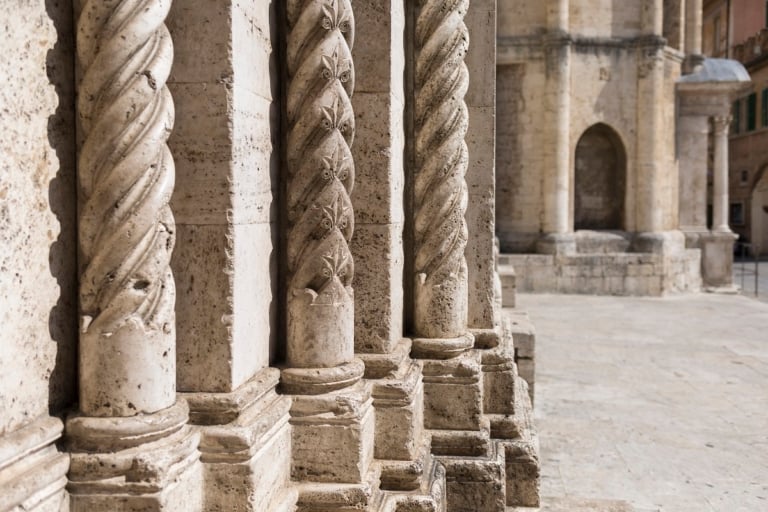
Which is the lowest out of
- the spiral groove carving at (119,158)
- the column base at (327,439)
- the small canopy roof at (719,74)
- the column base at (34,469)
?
the column base at (327,439)

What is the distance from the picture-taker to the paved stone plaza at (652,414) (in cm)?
463

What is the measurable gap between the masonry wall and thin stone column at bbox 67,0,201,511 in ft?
0.29

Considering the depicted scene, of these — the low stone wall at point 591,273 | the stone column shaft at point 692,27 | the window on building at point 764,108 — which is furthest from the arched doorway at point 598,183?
the window on building at point 764,108

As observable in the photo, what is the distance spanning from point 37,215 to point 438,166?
2.22m

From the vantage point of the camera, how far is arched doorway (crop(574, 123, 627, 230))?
16984mm

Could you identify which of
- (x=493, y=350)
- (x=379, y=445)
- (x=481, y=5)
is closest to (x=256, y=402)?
(x=379, y=445)

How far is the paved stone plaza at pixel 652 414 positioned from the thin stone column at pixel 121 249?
111 inches

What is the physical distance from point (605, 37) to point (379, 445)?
14.7m

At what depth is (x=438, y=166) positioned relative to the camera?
3908 mm

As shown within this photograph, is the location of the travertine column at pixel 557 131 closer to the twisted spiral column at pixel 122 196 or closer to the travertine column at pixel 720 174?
the travertine column at pixel 720 174

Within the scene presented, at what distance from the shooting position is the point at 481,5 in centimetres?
467

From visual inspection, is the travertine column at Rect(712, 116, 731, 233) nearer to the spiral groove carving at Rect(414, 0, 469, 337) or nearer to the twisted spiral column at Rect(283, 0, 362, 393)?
the spiral groove carving at Rect(414, 0, 469, 337)

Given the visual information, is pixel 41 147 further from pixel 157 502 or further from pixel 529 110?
pixel 529 110

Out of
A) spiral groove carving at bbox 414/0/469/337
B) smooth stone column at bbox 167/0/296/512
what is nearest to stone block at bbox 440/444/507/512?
spiral groove carving at bbox 414/0/469/337
